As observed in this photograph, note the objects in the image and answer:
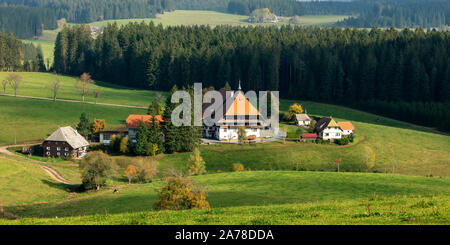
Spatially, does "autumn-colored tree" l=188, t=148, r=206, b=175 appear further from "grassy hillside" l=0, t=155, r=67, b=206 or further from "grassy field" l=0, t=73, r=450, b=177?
"grassy hillside" l=0, t=155, r=67, b=206

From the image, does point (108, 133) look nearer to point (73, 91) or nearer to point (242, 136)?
point (242, 136)

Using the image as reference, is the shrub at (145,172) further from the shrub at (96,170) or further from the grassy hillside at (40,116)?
the grassy hillside at (40,116)

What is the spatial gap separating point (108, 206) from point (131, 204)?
78.4 inches

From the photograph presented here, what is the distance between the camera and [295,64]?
127875 mm

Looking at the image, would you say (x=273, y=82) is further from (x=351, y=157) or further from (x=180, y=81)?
(x=351, y=157)

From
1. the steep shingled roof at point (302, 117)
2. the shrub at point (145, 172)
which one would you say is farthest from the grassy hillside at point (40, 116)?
the steep shingled roof at point (302, 117)

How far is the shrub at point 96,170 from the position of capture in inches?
2058

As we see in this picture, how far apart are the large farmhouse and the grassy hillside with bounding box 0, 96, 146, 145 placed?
64.4 ft

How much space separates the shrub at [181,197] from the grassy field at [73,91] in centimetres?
8666

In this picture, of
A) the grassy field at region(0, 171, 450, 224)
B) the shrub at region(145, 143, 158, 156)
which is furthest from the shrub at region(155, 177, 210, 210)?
the shrub at region(145, 143, 158, 156)

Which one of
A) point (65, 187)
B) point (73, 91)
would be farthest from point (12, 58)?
point (65, 187)

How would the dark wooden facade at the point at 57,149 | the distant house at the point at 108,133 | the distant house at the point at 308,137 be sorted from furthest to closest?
the distant house at the point at 108,133 < the distant house at the point at 308,137 < the dark wooden facade at the point at 57,149

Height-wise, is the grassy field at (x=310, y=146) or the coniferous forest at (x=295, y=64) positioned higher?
the coniferous forest at (x=295, y=64)
